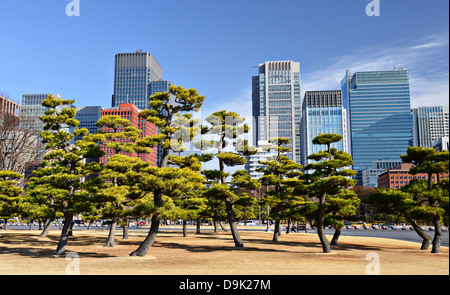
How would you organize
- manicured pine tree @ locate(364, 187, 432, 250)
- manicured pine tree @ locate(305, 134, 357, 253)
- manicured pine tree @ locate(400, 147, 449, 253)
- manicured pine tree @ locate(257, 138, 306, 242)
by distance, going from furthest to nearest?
manicured pine tree @ locate(257, 138, 306, 242) → manicured pine tree @ locate(305, 134, 357, 253) → manicured pine tree @ locate(364, 187, 432, 250) → manicured pine tree @ locate(400, 147, 449, 253)

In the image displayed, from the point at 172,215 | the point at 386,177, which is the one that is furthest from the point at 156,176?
the point at 386,177

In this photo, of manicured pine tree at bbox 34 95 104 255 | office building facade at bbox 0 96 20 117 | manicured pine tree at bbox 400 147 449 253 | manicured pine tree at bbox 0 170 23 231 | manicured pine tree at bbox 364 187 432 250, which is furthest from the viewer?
office building facade at bbox 0 96 20 117

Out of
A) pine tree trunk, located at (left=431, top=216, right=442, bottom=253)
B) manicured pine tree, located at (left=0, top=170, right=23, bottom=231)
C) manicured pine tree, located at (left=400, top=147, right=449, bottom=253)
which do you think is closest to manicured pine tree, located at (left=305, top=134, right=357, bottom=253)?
manicured pine tree, located at (left=400, top=147, right=449, bottom=253)

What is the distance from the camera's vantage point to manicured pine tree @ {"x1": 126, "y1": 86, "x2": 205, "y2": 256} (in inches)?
892

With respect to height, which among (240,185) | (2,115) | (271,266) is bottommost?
(271,266)

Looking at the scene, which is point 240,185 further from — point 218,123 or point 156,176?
point 156,176

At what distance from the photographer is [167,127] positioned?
76.5 ft

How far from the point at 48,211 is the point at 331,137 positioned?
20.8 meters

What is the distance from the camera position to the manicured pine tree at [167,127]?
22.7 meters

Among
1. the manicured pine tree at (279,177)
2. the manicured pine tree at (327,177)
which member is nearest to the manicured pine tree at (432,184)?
the manicured pine tree at (327,177)

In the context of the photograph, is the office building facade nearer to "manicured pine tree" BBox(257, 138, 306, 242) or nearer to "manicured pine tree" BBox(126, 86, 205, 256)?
"manicured pine tree" BBox(126, 86, 205, 256)

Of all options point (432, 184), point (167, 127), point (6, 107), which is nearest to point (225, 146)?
point (167, 127)

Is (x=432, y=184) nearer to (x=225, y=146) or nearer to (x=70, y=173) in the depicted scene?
(x=225, y=146)

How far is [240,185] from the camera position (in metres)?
29.3
